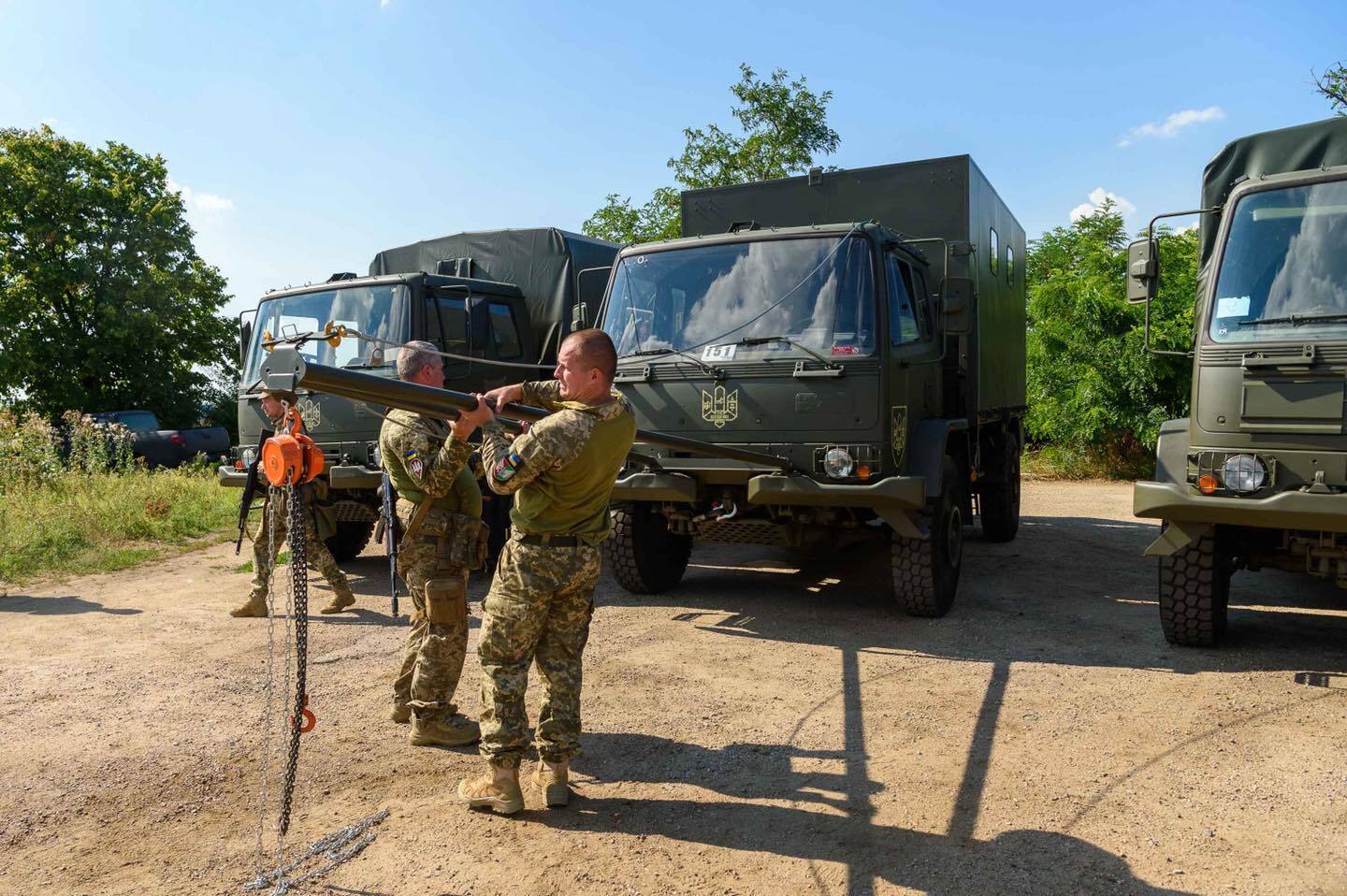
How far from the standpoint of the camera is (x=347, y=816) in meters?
3.90

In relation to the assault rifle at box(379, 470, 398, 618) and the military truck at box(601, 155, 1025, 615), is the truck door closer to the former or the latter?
the military truck at box(601, 155, 1025, 615)

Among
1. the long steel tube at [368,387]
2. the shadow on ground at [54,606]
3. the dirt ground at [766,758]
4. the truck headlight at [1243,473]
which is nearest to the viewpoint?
the long steel tube at [368,387]

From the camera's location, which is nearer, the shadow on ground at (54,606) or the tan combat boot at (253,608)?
the tan combat boot at (253,608)

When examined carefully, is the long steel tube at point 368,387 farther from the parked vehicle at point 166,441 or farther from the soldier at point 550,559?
the parked vehicle at point 166,441

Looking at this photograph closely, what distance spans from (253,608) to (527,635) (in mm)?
4454

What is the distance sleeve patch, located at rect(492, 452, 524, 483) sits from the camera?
12.1 ft

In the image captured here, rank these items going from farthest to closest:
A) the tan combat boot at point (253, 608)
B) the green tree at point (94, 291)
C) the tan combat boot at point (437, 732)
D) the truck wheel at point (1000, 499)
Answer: the green tree at point (94, 291) → the truck wheel at point (1000, 499) → the tan combat boot at point (253, 608) → the tan combat boot at point (437, 732)

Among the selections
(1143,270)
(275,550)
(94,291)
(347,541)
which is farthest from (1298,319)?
(94,291)

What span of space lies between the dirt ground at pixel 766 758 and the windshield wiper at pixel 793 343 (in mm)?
1739

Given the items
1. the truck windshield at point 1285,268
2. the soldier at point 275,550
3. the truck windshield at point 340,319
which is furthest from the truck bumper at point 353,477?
the truck windshield at point 1285,268

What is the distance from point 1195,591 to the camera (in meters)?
5.83

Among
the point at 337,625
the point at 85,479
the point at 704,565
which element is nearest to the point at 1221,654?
the point at 704,565

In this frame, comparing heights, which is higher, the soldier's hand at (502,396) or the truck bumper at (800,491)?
the soldier's hand at (502,396)

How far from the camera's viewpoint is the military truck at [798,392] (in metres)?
6.43
